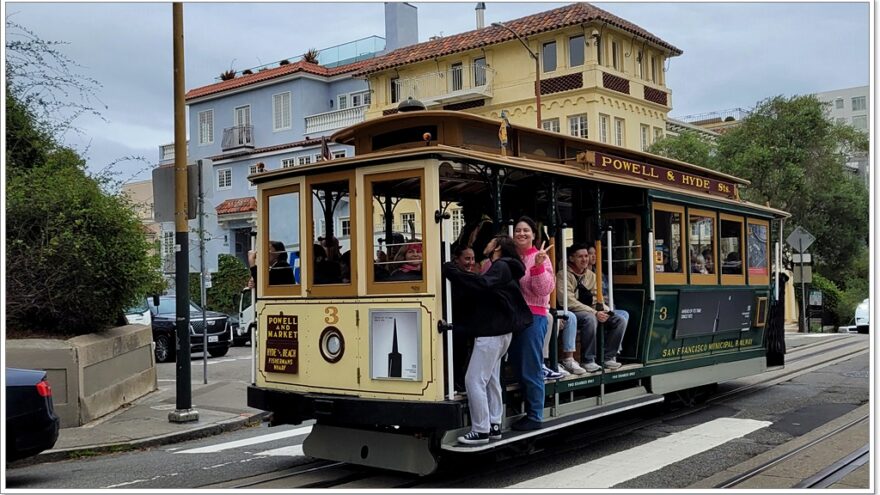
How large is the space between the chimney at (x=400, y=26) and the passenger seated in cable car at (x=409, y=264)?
32726mm

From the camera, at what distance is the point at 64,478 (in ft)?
25.9

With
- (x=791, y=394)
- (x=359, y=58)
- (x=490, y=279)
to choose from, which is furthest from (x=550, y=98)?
(x=490, y=279)

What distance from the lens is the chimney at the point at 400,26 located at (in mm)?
38969

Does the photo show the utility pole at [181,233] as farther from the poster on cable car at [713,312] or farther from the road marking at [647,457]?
the poster on cable car at [713,312]

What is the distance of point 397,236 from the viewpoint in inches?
313

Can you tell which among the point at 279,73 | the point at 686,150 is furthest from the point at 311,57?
the point at 686,150

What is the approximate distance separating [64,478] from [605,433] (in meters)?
5.31

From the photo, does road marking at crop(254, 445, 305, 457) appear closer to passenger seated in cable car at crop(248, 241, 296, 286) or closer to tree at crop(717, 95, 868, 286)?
passenger seated in cable car at crop(248, 241, 296, 286)

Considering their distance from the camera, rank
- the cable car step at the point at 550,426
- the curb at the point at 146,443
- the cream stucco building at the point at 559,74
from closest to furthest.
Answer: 1. the cable car step at the point at 550,426
2. the curb at the point at 146,443
3. the cream stucco building at the point at 559,74

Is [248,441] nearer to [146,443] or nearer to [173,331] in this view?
[146,443]

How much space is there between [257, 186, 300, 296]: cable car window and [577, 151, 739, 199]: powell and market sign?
2856mm

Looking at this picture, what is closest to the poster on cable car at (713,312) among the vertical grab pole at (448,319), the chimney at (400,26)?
the vertical grab pole at (448,319)

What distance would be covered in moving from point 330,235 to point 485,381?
1.98 m

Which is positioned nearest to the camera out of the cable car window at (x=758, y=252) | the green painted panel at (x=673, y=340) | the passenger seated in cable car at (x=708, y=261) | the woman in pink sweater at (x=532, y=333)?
the woman in pink sweater at (x=532, y=333)
